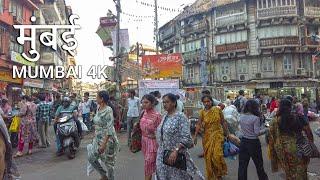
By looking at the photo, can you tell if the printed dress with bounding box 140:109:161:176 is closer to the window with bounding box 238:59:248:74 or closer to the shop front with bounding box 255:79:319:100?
the shop front with bounding box 255:79:319:100

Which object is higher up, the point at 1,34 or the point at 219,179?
the point at 1,34

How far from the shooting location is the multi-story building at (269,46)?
141 feet

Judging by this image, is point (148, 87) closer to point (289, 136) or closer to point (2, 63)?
point (289, 136)

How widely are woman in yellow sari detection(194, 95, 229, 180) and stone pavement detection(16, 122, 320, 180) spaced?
903 millimetres

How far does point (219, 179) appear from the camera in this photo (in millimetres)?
7875

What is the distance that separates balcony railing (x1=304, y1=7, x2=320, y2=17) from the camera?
1721 inches

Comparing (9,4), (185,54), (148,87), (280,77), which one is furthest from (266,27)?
(148,87)

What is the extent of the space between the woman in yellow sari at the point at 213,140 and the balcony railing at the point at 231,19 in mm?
38885

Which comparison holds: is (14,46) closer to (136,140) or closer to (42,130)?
(42,130)

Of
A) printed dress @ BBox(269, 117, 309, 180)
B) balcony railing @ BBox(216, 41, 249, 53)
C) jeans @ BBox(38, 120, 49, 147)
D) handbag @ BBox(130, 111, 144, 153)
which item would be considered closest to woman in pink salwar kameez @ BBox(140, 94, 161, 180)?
handbag @ BBox(130, 111, 144, 153)

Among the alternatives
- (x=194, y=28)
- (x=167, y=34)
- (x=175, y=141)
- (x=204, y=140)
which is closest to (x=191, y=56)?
(x=194, y=28)

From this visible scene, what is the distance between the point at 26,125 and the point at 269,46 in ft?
113

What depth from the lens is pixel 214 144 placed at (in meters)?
7.77

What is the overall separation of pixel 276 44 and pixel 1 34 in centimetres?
2580
